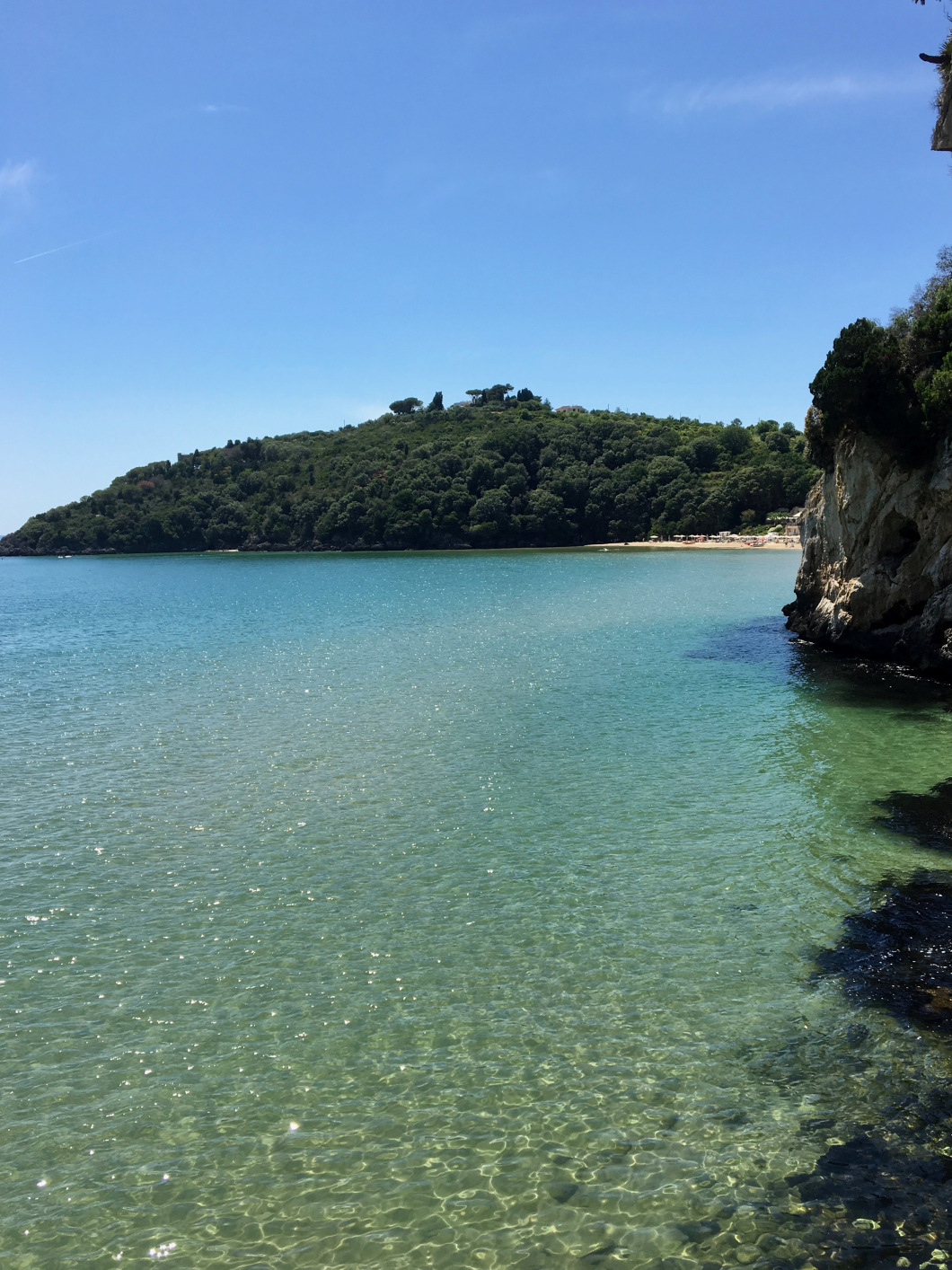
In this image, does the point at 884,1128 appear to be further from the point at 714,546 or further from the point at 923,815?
the point at 714,546

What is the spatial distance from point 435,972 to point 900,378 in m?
23.6

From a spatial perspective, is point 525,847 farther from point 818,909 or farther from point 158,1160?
point 158,1160

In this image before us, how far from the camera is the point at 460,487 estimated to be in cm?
14012

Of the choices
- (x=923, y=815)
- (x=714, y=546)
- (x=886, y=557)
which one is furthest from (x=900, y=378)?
(x=714, y=546)

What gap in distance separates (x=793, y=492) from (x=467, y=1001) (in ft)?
405

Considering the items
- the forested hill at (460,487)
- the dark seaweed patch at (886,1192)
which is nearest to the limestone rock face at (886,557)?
the dark seaweed patch at (886,1192)

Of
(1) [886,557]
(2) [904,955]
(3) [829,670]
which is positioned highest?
(1) [886,557]

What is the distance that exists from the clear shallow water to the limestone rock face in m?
3.77

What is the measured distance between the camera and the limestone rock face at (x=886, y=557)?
2411 cm

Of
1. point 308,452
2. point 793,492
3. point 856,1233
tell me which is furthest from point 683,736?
point 308,452

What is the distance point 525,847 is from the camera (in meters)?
12.9

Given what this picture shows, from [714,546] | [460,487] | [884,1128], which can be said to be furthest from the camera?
[460,487]

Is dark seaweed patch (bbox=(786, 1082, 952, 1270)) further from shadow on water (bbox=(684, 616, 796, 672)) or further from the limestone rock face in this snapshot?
shadow on water (bbox=(684, 616, 796, 672))

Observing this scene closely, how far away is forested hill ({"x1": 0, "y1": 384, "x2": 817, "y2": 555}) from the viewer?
130 metres
